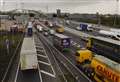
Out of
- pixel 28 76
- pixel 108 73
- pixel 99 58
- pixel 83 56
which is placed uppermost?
pixel 99 58

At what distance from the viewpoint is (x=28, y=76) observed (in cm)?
2814

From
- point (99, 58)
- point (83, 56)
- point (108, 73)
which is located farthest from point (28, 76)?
point (108, 73)

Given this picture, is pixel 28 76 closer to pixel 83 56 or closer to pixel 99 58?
pixel 83 56

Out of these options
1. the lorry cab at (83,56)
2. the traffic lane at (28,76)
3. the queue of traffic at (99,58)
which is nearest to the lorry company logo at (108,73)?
the queue of traffic at (99,58)

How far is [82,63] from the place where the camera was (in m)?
32.8

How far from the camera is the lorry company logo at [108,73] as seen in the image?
1999 centimetres

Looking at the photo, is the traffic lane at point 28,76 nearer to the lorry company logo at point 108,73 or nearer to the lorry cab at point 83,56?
the lorry cab at point 83,56

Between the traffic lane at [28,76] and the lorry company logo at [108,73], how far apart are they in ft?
Answer: 25.6

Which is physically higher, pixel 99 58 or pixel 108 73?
pixel 99 58

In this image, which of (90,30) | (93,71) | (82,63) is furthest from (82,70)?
(90,30)

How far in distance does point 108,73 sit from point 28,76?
1141cm

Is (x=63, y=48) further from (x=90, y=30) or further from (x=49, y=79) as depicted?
(x=90, y=30)

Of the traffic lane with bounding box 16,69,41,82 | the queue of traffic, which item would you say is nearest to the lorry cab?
the queue of traffic

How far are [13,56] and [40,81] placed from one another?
16.8m
